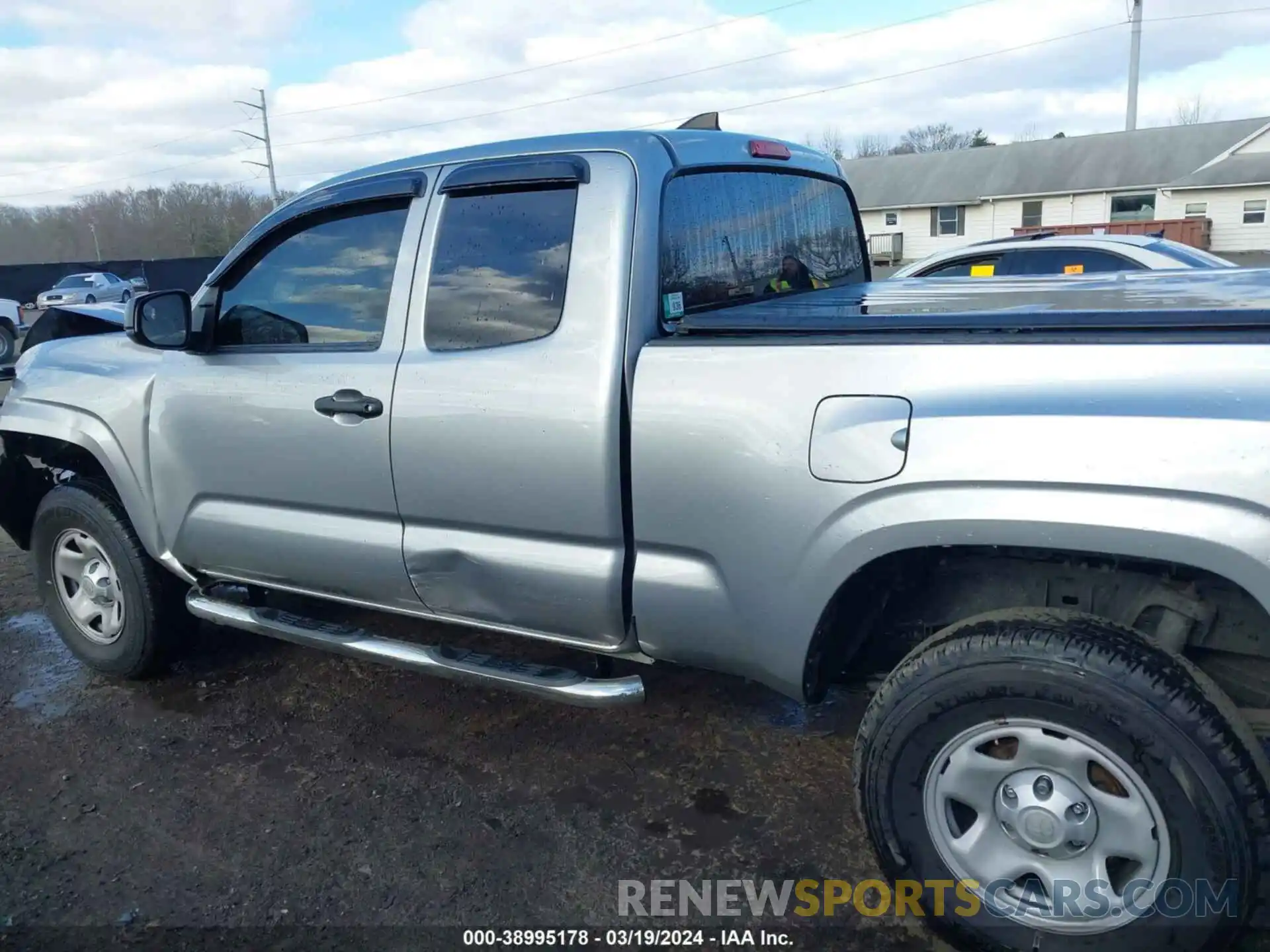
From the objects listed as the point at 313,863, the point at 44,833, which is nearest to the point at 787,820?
the point at 313,863

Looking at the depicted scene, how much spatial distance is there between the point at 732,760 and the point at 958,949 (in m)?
1.13

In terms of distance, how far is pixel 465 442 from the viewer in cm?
296

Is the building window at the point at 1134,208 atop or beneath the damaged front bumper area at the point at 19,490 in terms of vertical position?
atop

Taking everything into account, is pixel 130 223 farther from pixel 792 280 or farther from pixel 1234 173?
pixel 792 280

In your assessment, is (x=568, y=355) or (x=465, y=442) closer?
(x=568, y=355)

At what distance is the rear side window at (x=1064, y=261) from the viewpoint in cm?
764

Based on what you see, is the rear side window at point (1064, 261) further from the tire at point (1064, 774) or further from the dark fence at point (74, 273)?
the dark fence at point (74, 273)

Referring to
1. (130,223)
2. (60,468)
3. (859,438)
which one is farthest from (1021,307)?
(130,223)

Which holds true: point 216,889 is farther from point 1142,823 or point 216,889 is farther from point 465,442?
point 1142,823

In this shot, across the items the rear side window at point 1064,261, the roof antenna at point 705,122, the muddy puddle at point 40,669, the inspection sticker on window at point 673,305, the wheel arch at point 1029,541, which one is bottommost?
the muddy puddle at point 40,669

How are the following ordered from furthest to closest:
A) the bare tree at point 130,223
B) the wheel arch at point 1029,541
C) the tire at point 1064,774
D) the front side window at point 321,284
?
1. the bare tree at point 130,223
2. the front side window at point 321,284
3. the tire at point 1064,774
4. the wheel arch at point 1029,541

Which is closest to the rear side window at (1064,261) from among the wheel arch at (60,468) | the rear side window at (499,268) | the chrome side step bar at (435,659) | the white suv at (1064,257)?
the white suv at (1064,257)

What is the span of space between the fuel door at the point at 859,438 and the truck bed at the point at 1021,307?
0.60ft

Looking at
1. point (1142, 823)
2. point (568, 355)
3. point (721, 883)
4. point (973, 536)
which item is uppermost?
point (568, 355)
